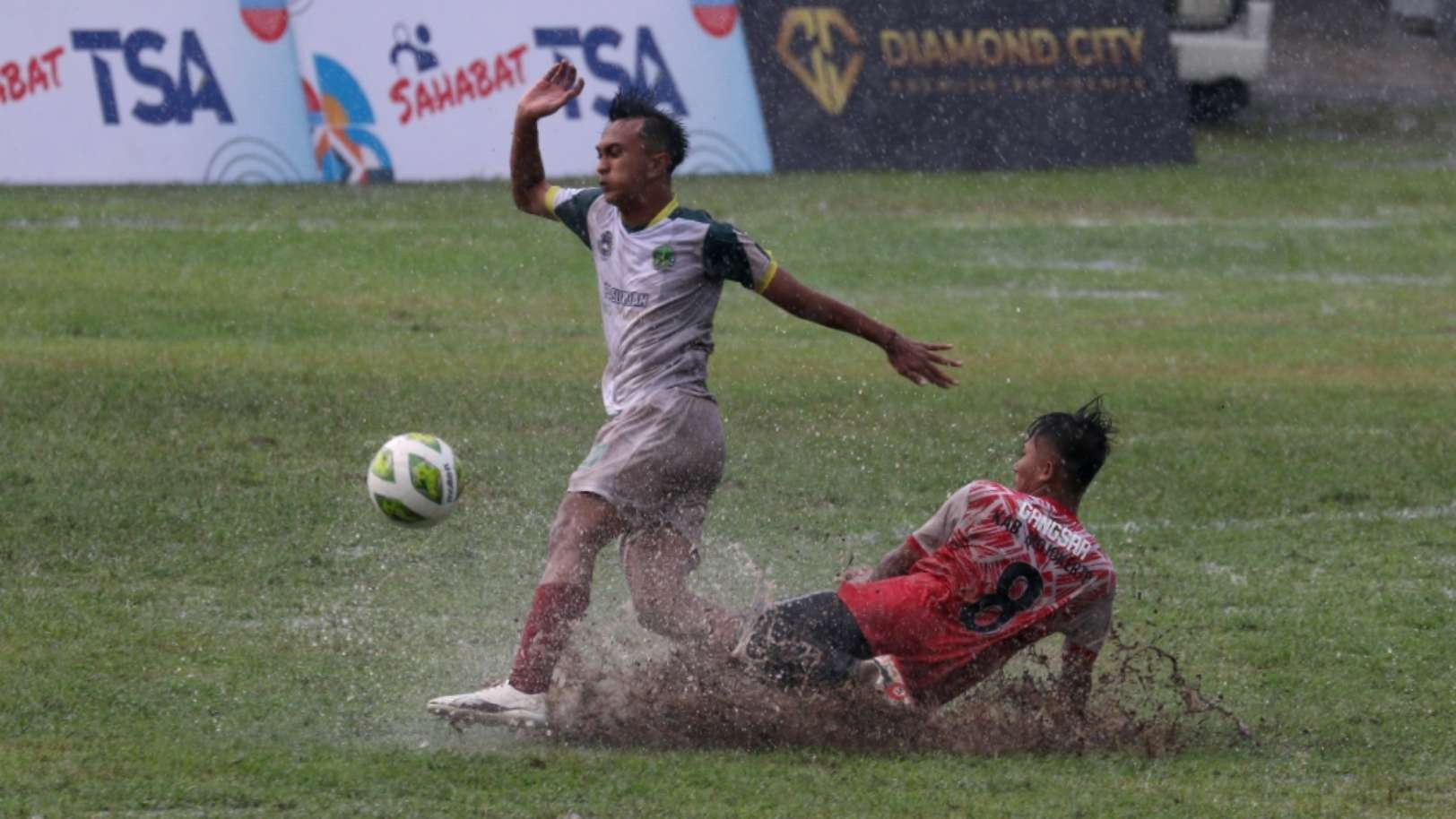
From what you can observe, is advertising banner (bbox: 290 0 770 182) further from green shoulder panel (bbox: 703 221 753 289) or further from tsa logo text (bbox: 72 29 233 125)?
green shoulder panel (bbox: 703 221 753 289)

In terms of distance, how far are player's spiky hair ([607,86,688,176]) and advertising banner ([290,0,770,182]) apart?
38.0 ft

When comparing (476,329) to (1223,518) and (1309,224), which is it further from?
(1309,224)

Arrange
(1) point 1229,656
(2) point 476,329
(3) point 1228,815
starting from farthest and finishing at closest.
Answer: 1. (2) point 476,329
2. (1) point 1229,656
3. (3) point 1228,815

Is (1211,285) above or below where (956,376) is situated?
below

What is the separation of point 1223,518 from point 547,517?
9.51ft

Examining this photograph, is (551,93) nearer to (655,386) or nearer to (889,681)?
(655,386)

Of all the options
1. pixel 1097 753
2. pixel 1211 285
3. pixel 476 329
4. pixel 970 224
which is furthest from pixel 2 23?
pixel 1097 753

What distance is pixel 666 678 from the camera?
234 inches

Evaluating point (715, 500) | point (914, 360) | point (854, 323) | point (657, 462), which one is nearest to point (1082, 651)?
point (914, 360)

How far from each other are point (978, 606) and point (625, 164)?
162 cm

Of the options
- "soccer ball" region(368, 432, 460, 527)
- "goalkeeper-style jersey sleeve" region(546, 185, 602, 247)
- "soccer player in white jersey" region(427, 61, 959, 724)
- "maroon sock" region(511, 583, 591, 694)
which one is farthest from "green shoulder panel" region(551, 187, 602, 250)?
"maroon sock" region(511, 583, 591, 694)

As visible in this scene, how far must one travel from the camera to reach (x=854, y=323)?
6090 mm

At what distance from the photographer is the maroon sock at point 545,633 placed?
5.89 meters

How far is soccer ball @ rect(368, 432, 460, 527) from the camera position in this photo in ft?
21.1
